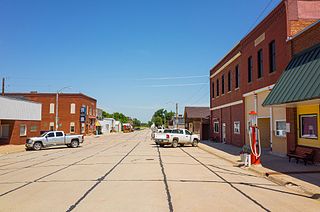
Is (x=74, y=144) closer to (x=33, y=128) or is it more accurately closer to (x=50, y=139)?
(x=50, y=139)

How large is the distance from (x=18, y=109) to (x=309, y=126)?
99.9 ft

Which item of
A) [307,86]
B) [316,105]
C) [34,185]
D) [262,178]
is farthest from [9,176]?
[316,105]

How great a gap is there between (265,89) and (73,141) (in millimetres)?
21036

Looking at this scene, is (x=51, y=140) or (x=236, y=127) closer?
(x=236, y=127)

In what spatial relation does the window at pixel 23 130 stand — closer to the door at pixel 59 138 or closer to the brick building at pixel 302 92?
the door at pixel 59 138

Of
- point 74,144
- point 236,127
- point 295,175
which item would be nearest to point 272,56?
point 236,127

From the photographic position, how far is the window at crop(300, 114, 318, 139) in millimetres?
15131

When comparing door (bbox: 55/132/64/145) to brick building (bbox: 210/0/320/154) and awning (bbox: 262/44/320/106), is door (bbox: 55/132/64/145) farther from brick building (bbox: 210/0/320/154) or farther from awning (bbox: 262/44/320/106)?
awning (bbox: 262/44/320/106)

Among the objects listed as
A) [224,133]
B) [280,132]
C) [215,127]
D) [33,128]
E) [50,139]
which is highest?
[215,127]

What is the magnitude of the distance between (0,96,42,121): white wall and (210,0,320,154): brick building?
23.9 m

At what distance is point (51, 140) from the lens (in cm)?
3033

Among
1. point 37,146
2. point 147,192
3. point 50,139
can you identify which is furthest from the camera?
point 50,139

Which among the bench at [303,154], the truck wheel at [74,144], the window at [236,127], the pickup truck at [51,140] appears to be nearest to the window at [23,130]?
the pickup truck at [51,140]

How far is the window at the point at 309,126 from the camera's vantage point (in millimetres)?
15131
